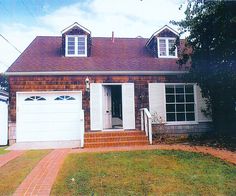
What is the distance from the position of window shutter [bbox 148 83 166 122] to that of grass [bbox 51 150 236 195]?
199 inches

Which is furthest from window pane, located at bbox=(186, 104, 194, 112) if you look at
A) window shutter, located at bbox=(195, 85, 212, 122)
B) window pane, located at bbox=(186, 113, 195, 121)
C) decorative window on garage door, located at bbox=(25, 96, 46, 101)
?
decorative window on garage door, located at bbox=(25, 96, 46, 101)

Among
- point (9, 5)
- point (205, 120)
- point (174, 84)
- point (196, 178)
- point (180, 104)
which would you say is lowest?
point (196, 178)

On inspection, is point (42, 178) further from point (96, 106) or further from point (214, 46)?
point (214, 46)

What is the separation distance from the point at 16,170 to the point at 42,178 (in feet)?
4.51

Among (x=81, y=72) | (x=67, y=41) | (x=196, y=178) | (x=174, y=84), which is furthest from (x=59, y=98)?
(x=196, y=178)

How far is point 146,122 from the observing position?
42.2ft

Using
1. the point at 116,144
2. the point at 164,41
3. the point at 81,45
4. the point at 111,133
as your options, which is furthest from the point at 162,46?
the point at 116,144

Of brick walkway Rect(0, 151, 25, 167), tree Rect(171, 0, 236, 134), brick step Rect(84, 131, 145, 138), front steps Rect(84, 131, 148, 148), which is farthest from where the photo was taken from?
brick step Rect(84, 131, 145, 138)

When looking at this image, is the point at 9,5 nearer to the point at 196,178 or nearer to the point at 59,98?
the point at 59,98

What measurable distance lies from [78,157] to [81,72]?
18.7 feet

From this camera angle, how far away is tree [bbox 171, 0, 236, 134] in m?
10.5

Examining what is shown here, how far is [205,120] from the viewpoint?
567 inches

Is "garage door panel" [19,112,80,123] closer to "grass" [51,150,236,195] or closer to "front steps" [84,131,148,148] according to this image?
"front steps" [84,131,148,148]

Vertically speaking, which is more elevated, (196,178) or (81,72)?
(81,72)
